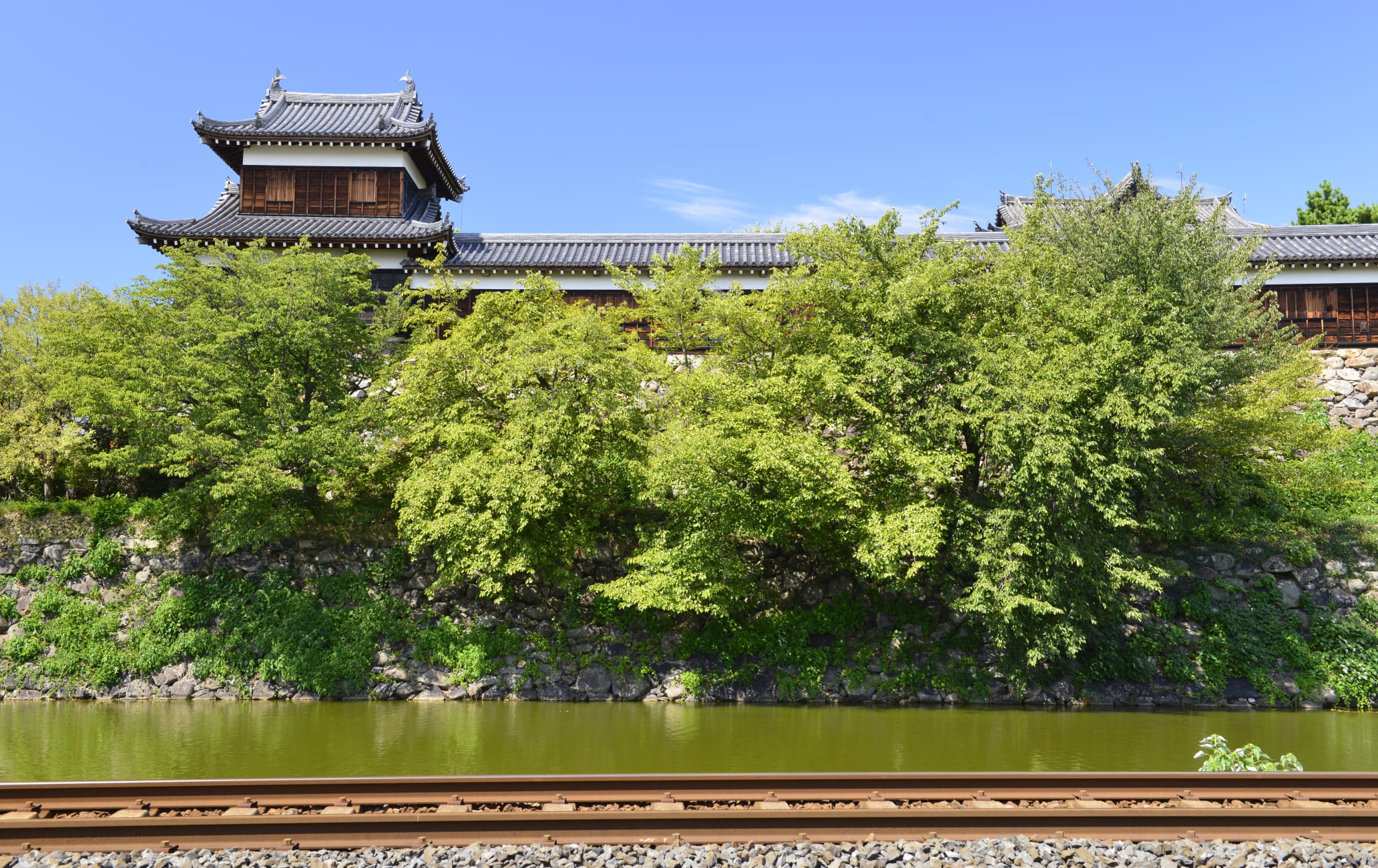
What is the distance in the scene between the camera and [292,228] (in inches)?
1027

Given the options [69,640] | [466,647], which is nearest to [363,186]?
[69,640]

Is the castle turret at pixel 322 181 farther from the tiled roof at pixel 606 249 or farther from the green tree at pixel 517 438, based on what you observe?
the green tree at pixel 517 438

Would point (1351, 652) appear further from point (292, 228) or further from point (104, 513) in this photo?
point (292, 228)

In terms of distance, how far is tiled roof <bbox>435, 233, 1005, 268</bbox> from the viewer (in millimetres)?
25438

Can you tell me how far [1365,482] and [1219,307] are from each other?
7427 mm

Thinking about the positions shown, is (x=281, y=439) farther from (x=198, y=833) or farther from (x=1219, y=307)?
(x=1219, y=307)

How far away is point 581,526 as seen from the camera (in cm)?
1816

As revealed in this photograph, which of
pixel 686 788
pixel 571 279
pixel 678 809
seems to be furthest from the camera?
pixel 571 279

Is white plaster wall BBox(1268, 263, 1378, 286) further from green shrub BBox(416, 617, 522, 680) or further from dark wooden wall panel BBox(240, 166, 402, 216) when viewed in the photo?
dark wooden wall panel BBox(240, 166, 402, 216)

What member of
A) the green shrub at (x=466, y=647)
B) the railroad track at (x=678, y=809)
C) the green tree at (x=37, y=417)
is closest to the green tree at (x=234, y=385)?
the green tree at (x=37, y=417)

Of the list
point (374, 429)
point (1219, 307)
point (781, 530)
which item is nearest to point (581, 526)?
point (781, 530)

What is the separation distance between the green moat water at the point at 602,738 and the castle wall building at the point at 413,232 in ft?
43.2

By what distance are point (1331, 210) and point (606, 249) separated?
1221 inches

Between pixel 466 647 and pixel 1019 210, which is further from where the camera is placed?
pixel 1019 210
